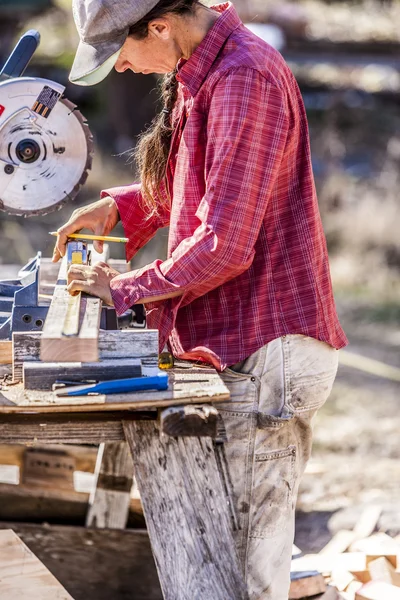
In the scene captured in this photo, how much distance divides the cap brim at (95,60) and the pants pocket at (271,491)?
120 centimetres

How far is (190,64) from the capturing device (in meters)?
2.43

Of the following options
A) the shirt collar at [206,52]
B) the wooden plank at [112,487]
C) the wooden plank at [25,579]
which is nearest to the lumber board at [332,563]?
the wooden plank at [112,487]

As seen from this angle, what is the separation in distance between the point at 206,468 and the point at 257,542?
1.37ft

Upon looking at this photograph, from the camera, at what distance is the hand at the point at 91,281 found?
2398 millimetres

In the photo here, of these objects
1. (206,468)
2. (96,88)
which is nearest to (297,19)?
(96,88)

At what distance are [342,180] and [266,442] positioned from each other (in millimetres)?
9545

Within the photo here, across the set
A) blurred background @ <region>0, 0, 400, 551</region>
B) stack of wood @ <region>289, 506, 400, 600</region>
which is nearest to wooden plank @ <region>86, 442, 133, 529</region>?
stack of wood @ <region>289, 506, 400, 600</region>

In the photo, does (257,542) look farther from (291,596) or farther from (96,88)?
(96,88)

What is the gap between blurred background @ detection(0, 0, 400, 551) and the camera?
16.4 feet

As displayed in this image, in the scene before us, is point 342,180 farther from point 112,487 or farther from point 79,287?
point 79,287

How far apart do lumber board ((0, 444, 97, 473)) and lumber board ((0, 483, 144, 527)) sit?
0.13 metres

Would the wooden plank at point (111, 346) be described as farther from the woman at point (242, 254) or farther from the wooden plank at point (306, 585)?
the wooden plank at point (306, 585)

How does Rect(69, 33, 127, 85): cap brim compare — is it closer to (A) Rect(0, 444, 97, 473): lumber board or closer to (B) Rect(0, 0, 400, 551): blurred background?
(B) Rect(0, 0, 400, 551): blurred background

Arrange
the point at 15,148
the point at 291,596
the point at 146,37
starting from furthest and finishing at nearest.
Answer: the point at 291,596 → the point at 15,148 → the point at 146,37
